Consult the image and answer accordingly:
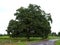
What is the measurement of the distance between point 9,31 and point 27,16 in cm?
745

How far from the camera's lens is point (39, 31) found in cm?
7525

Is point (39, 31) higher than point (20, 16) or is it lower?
lower

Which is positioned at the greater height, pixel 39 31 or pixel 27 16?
pixel 27 16

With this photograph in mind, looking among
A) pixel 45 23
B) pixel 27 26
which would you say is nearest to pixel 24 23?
pixel 27 26

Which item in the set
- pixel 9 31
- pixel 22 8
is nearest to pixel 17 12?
pixel 22 8

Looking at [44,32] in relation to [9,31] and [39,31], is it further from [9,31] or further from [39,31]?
[9,31]

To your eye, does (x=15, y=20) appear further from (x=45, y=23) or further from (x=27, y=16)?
(x=45, y=23)

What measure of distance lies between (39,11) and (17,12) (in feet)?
23.6

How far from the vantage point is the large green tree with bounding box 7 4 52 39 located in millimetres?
74750

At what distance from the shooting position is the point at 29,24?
75.1m

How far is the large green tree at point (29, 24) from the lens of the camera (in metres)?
74.8

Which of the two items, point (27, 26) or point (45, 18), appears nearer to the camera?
point (27, 26)

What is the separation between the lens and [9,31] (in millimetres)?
76375

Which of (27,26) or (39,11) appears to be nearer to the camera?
(27,26)
